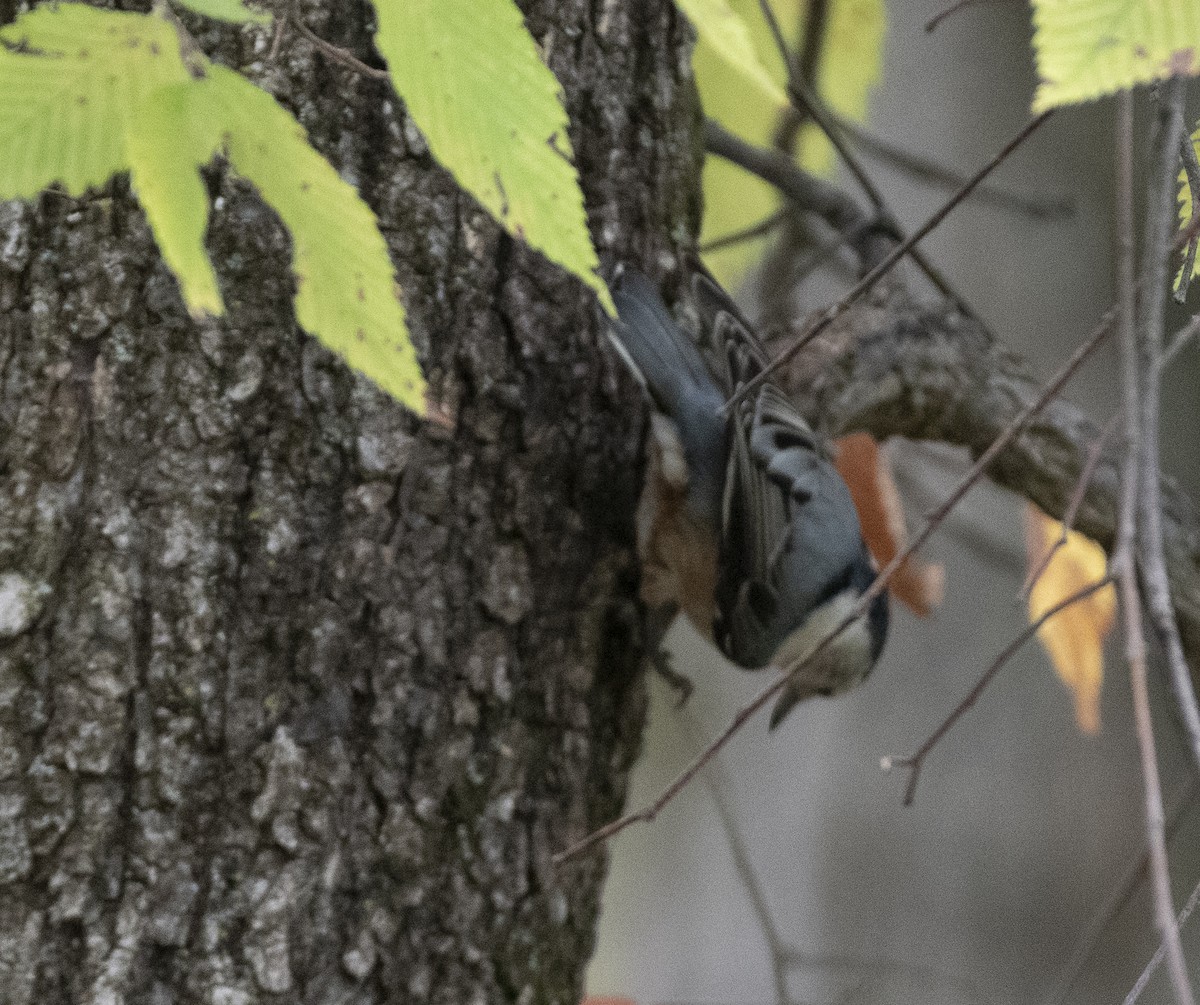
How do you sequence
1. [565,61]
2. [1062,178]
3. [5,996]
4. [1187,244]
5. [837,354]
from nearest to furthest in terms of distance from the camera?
[1187,244] < [5,996] < [565,61] < [837,354] < [1062,178]

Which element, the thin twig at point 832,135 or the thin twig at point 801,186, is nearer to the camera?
the thin twig at point 832,135

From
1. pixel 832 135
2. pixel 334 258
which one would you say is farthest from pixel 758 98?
pixel 334 258

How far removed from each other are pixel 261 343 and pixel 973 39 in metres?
3.12

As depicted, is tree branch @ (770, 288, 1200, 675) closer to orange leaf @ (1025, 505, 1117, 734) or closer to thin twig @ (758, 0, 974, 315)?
thin twig @ (758, 0, 974, 315)

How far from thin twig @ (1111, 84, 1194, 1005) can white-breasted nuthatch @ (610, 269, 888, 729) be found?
588 millimetres

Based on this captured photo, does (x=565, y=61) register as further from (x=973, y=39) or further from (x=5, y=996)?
(x=973, y=39)

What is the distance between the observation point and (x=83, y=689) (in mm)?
963

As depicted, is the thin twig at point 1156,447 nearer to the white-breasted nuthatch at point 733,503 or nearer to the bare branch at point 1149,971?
the bare branch at point 1149,971

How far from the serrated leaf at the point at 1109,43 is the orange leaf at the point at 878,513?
1.01 m

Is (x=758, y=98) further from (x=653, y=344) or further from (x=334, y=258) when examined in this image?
(x=334, y=258)

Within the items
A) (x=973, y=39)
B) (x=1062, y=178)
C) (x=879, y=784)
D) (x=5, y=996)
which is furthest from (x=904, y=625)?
(x=5, y=996)

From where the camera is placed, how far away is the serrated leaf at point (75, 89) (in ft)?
1.96

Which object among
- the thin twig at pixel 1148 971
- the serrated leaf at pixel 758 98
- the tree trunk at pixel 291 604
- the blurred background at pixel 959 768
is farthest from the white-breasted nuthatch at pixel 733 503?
the blurred background at pixel 959 768

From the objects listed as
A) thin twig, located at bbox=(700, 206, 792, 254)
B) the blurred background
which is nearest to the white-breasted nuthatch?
thin twig, located at bbox=(700, 206, 792, 254)
